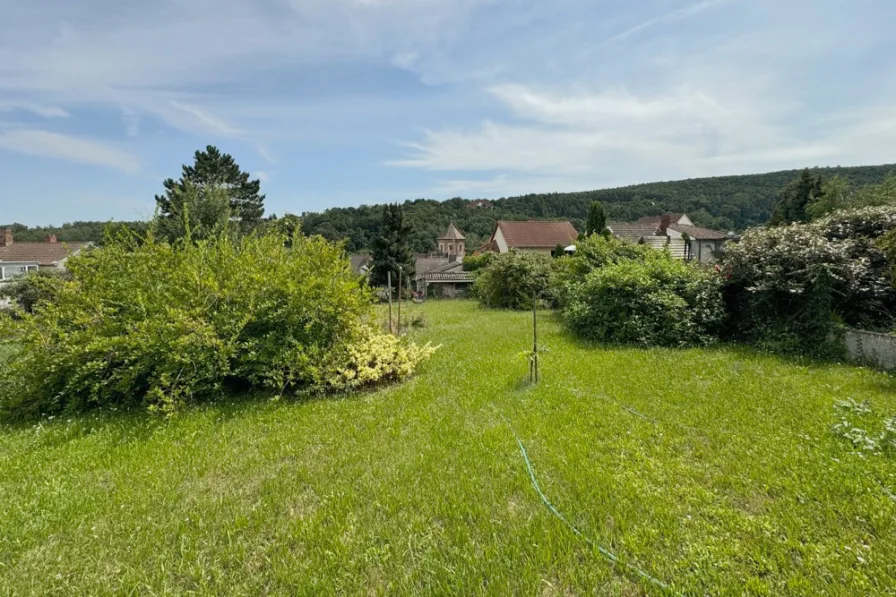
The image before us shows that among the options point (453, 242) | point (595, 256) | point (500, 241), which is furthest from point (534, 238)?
point (453, 242)

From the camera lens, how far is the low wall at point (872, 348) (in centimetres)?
589

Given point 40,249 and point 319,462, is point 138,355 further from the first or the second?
point 40,249

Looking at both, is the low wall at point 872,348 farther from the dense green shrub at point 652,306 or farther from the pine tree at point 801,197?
the pine tree at point 801,197

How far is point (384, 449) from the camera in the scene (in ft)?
13.1

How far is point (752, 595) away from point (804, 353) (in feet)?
21.4

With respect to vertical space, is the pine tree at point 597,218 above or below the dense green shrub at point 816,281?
above

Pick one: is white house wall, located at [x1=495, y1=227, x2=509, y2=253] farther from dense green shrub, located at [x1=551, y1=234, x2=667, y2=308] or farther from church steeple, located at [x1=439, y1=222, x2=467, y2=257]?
dense green shrub, located at [x1=551, y1=234, x2=667, y2=308]

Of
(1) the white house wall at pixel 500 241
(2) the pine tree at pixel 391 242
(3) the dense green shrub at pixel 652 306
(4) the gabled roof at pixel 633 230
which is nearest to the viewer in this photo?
(3) the dense green shrub at pixel 652 306

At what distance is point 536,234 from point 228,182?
2548cm

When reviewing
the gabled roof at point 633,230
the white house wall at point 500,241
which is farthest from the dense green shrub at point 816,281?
the white house wall at point 500,241

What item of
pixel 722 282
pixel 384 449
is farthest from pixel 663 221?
pixel 384 449

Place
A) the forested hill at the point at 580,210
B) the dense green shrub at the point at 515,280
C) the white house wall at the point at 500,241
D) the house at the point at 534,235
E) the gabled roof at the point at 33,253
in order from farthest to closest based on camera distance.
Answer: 1. the forested hill at the point at 580,210
2. the gabled roof at the point at 33,253
3. the white house wall at the point at 500,241
4. the house at the point at 534,235
5. the dense green shrub at the point at 515,280

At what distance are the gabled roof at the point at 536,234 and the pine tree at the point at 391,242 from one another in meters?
12.1

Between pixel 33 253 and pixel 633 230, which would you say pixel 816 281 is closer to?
pixel 633 230
